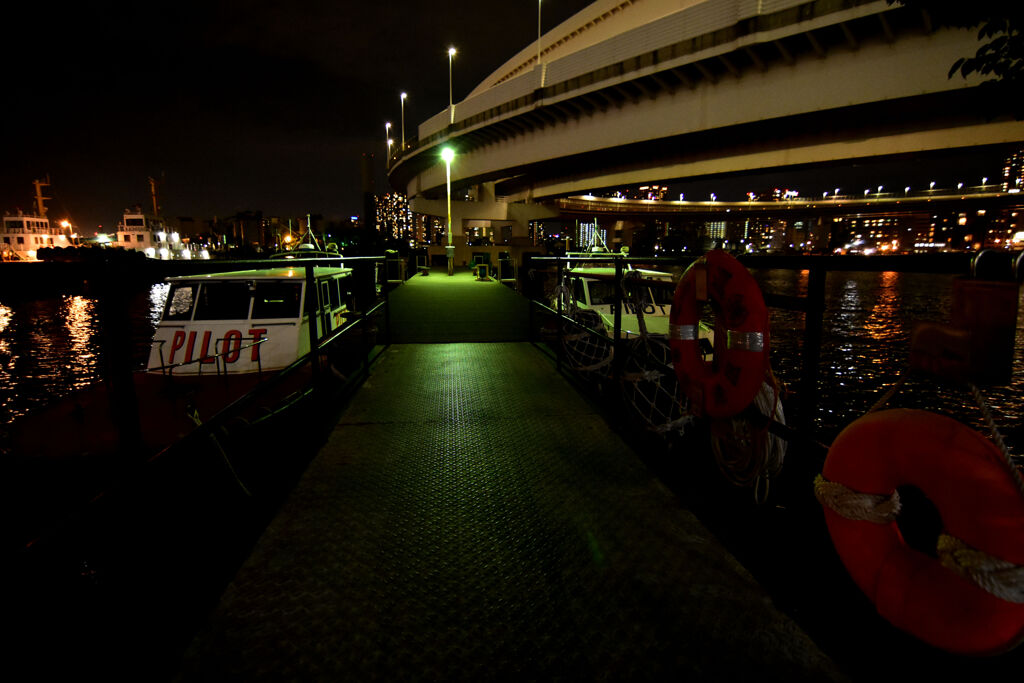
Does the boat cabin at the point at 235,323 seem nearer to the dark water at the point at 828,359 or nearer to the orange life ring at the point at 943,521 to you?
the dark water at the point at 828,359

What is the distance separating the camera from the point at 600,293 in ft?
32.8

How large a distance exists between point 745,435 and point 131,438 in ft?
9.65

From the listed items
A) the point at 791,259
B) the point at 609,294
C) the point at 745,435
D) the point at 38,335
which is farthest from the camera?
the point at 38,335

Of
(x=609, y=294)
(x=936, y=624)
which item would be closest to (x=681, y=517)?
(x=936, y=624)

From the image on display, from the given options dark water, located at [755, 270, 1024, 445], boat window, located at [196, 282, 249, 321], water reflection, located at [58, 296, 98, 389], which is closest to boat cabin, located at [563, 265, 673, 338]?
dark water, located at [755, 270, 1024, 445]

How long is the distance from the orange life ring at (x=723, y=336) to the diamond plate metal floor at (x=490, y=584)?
0.68 metres

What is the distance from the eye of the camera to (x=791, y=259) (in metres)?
2.16

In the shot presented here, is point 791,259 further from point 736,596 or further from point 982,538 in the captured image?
point 736,596

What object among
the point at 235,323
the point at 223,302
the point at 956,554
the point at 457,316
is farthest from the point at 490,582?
the point at 457,316

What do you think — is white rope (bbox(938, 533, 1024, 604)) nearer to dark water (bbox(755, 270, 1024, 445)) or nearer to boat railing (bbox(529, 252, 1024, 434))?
boat railing (bbox(529, 252, 1024, 434))

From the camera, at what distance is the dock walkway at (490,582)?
173 cm

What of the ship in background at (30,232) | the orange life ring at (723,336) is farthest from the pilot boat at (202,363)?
the ship in background at (30,232)

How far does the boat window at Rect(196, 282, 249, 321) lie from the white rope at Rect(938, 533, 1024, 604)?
8038 millimetres

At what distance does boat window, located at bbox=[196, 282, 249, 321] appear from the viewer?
7359mm
